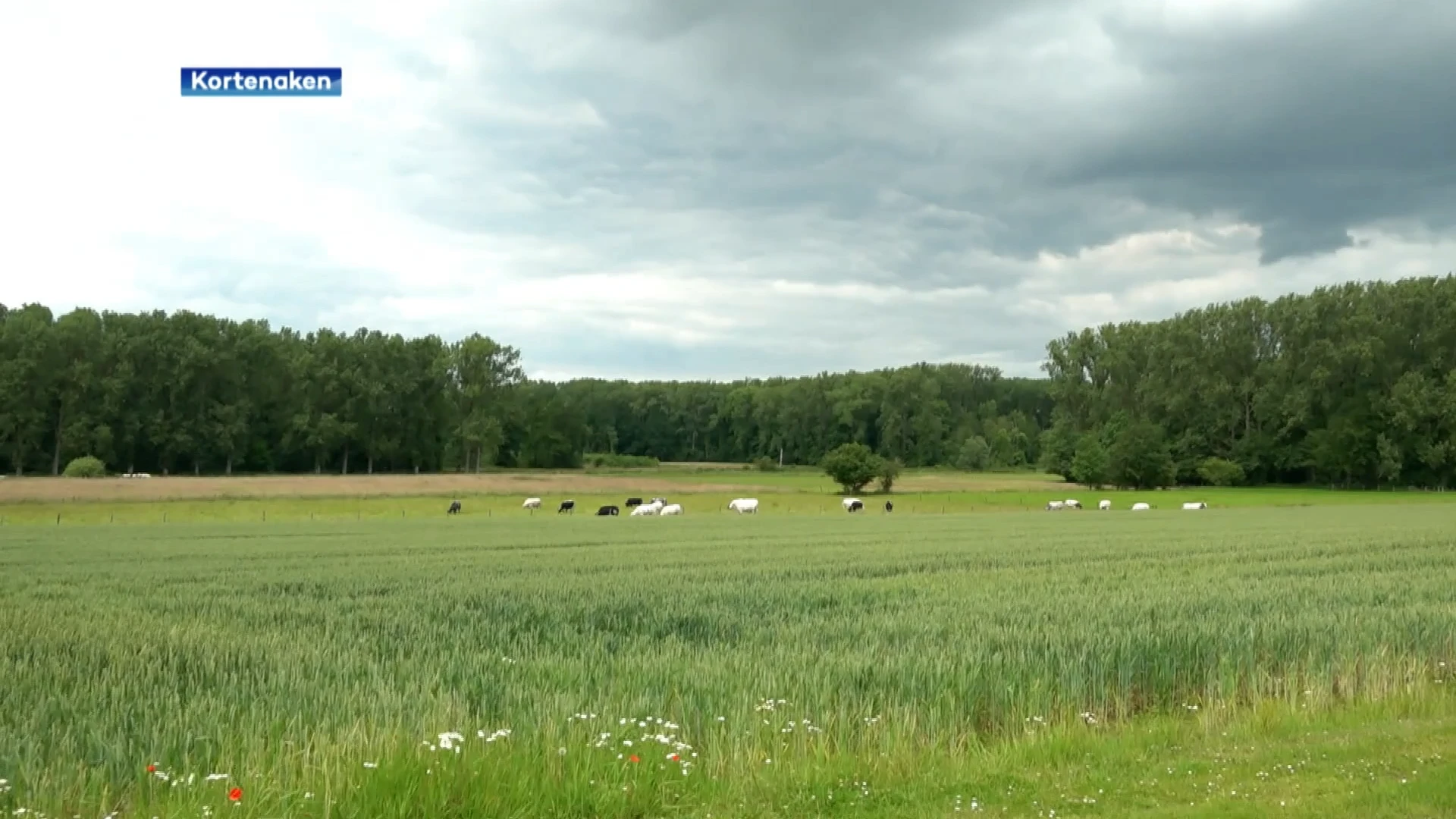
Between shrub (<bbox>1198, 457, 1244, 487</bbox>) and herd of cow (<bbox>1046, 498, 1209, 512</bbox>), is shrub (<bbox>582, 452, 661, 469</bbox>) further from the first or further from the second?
herd of cow (<bbox>1046, 498, 1209, 512</bbox>)

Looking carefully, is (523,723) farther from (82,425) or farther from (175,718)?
(82,425)

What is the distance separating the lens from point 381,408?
5207 inches

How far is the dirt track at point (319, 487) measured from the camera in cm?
A: 7412

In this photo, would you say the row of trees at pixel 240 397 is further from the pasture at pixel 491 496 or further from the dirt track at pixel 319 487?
the pasture at pixel 491 496

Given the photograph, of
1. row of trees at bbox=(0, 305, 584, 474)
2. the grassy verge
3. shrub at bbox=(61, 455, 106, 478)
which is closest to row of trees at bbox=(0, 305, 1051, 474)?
row of trees at bbox=(0, 305, 584, 474)

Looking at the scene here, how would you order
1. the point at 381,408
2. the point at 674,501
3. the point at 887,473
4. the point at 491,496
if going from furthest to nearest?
1. the point at 381,408
2. the point at 887,473
3. the point at 491,496
4. the point at 674,501

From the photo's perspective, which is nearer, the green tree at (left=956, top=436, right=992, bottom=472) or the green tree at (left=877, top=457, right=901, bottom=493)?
the green tree at (left=877, top=457, right=901, bottom=493)

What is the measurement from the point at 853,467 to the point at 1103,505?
74.9 feet

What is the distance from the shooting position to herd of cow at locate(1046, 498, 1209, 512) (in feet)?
261

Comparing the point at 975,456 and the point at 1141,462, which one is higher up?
the point at 1141,462

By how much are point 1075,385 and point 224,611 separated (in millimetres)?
149806

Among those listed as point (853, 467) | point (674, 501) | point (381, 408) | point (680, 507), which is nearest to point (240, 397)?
point (381, 408)

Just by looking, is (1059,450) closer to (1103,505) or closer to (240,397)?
(1103,505)

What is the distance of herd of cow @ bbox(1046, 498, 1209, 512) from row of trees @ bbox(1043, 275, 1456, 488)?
3029cm
